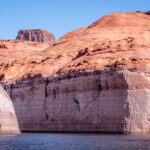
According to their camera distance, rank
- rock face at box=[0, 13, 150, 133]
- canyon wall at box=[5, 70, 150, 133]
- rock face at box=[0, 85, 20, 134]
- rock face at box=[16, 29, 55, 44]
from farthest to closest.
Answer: rock face at box=[16, 29, 55, 44] < rock face at box=[0, 13, 150, 133] < canyon wall at box=[5, 70, 150, 133] < rock face at box=[0, 85, 20, 134]

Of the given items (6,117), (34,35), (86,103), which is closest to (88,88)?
(86,103)

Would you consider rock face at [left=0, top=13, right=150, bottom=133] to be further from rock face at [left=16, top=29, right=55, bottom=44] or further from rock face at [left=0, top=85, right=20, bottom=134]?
rock face at [left=16, top=29, right=55, bottom=44]

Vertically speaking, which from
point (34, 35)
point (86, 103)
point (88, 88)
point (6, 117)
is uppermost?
point (34, 35)

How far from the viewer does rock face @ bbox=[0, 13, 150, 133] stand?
4025cm

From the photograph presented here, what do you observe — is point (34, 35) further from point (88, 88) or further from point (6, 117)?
point (6, 117)

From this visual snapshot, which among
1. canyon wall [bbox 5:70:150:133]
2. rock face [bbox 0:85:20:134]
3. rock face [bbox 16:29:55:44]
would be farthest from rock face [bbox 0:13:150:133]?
rock face [bbox 16:29:55:44]

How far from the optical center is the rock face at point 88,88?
132ft

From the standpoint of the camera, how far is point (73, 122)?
146 feet

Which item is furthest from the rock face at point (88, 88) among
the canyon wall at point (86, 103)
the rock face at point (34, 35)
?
the rock face at point (34, 35)

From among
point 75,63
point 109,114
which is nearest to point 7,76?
point 75,63

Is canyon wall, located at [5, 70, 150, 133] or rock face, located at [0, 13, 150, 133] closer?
canyon wall, located at [5, 70, 150, 133]

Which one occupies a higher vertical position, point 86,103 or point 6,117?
point 86,103

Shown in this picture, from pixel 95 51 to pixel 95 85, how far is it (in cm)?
895

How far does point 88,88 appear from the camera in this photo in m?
43.9
